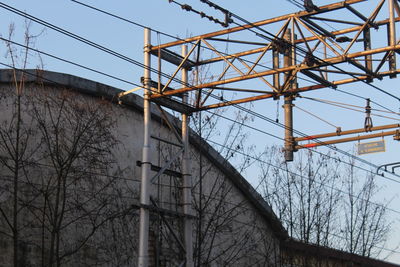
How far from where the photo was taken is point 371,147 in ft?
73.9

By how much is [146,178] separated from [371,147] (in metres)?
6.82

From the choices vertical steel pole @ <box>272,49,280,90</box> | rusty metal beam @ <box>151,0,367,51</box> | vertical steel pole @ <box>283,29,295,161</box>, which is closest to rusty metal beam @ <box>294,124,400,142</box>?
vertical steel pole @ <box>283,29,295,161</box>

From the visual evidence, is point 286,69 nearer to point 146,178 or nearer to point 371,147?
point 146,178

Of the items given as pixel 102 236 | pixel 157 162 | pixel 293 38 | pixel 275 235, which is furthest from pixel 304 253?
pixel 293 38

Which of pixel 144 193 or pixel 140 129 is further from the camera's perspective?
pixel 140 129

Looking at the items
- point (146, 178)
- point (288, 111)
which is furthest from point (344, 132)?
point (146, 178)

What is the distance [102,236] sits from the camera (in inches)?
971

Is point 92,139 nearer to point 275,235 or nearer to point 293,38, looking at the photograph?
point 293,38

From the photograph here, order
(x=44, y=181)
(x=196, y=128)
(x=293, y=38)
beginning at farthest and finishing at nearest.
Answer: (x=196, y=128)
(x=44, y=181)
(x=293, y=38)

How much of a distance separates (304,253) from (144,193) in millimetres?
15471

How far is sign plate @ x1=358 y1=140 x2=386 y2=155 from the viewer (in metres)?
22.3

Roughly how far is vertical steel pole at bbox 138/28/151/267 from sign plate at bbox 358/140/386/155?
20.9 ft

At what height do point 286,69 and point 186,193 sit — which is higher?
point 286,69

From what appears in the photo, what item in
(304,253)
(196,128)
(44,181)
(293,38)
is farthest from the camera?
(304,253)
